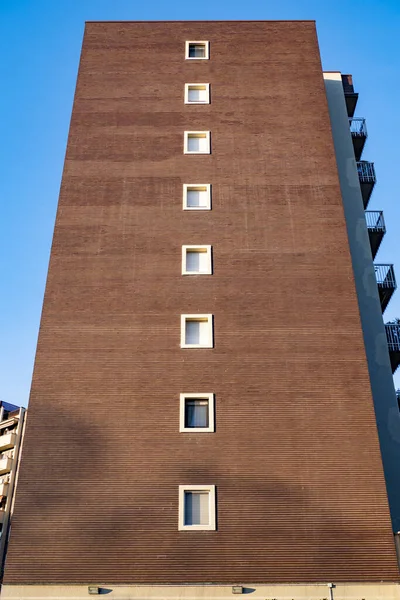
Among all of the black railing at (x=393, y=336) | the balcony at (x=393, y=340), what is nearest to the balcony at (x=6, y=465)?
the balcony at (x=393, y=340)

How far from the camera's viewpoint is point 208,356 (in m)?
21.8

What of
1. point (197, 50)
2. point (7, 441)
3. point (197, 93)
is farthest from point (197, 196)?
point (7, 441)

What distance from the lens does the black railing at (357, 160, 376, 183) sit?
103ft

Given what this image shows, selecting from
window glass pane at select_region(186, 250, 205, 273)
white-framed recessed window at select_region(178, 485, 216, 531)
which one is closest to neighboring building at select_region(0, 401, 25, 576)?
window glass pane at select_region(186, 250, 205, 273)

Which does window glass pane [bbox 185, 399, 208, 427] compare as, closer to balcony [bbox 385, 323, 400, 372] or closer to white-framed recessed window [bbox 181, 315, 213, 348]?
white-framed recessed window [bbox 181, 315, 213, 348]

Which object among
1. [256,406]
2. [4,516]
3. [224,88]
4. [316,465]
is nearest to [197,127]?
[224,88]

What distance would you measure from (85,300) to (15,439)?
42.0 meters

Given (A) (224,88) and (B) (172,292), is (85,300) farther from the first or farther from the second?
(A) (224,88)

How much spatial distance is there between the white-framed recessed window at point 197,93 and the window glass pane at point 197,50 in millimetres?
2617

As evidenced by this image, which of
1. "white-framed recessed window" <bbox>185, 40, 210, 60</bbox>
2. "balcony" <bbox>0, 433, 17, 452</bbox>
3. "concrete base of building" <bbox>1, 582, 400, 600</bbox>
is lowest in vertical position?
"concrete base of building" <bbox>1, 582, 400, 600</bbox>

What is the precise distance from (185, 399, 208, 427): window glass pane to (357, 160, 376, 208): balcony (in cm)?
1616

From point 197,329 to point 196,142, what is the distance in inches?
375

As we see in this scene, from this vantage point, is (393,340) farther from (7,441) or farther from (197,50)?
(7,441)

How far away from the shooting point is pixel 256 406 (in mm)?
20766
